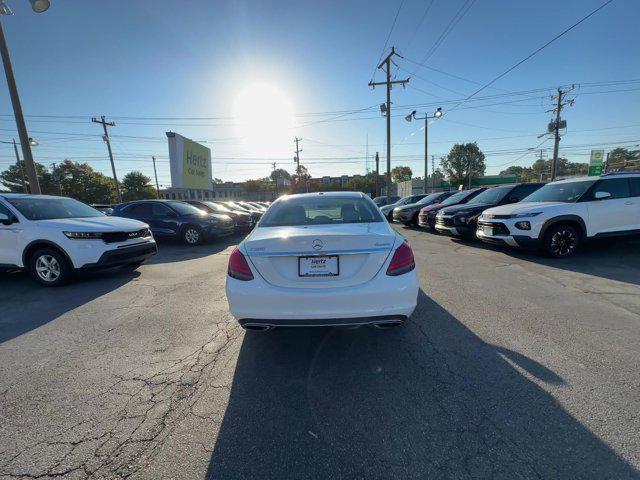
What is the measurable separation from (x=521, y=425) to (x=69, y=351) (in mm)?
4043

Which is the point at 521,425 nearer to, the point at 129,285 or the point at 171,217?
the point at 129,285

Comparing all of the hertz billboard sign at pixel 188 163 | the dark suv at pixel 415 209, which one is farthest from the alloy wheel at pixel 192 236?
the hertz billboard sign at pixel 188 163

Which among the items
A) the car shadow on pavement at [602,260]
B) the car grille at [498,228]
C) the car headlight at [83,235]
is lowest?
the car shadow on pavement at [602,260]

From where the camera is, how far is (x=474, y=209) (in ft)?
28.0

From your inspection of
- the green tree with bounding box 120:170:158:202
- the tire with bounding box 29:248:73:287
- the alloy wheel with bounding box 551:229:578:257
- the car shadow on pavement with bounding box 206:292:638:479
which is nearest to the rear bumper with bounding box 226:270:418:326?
the car shadow on pavement with bounding box 206:292:638:479

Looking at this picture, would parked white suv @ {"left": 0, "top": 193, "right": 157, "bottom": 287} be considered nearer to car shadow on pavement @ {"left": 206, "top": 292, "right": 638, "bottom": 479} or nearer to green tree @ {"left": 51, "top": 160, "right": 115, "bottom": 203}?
car shadow on pavement @ {"left": 206, "top": 292, "right": 638, "bottom": 479}

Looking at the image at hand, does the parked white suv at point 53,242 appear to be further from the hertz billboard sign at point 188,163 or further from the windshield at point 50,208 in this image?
the hertz billboard sign at point 188,163

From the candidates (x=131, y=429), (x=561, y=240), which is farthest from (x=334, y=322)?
(x=561, y=240)

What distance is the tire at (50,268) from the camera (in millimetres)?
5066

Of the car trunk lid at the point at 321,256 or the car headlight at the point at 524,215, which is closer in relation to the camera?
the car trunk lid at the point at 321,256

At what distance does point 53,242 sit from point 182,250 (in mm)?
3934

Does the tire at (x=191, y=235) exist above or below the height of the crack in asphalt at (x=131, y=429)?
above

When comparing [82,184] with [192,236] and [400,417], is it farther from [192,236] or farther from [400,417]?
[400,417]

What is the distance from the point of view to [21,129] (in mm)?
9766
